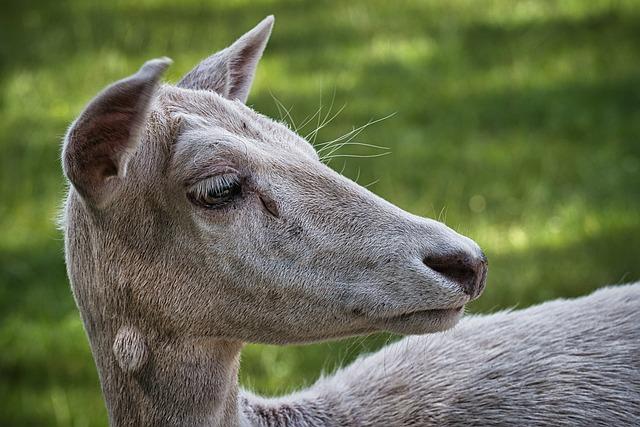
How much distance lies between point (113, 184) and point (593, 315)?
1597 mm

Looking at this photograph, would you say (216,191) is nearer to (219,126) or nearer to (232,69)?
(219,126)

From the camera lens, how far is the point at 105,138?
3.07m

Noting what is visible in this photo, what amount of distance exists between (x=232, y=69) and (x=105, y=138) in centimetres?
75

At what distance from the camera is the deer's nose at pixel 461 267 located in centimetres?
300

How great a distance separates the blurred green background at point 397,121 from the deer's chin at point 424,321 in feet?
6.35

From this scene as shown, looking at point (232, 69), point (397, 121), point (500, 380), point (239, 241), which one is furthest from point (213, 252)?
point (397, 121)

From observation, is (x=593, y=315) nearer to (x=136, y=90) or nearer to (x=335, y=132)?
(x=136, y=90)

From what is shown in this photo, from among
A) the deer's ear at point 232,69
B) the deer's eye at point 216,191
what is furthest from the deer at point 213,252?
the deer's ear at point 232,69

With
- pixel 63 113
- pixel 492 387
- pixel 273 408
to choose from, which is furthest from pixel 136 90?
pixel 63 113

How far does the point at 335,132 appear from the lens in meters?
7.82

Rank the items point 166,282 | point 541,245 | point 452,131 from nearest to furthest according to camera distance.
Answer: point 166,282, point 541,245, point 452,131

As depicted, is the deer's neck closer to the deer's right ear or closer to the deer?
the deer

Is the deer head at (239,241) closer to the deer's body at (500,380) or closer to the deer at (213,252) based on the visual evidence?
the deer at (213,252)

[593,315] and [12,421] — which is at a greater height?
[593,315]
